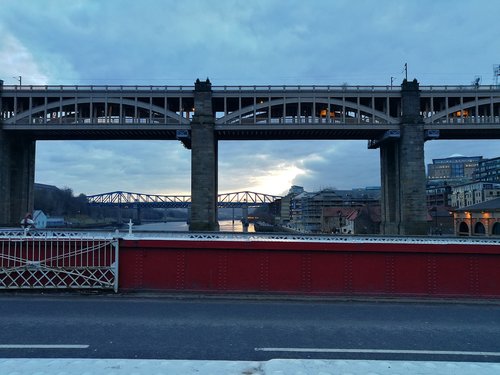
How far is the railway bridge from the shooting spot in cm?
3597

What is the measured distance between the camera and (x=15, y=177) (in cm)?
3962

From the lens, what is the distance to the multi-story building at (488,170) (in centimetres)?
14738

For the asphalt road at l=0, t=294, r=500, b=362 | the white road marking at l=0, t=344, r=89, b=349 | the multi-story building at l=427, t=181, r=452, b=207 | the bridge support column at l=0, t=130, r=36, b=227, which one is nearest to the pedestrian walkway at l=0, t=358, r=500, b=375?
the asphalt road at l=0, t=294, r=500, b=362

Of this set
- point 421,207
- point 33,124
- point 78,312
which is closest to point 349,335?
point 78,312

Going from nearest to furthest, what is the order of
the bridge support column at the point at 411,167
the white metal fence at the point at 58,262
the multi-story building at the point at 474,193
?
the white metal fence at the point at 58,262
the bridge support column at the point at 411,167
the multi-story building at the point at 474,193

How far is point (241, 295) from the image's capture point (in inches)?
365

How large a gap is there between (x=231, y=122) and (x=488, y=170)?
6429 inches

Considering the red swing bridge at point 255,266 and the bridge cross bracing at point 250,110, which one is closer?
the red swing bridge at point 255,266

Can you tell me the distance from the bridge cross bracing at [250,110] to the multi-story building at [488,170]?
13271 centimetres

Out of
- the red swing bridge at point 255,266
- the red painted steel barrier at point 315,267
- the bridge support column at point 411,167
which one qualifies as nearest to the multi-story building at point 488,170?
the bridge support column at point 411,167

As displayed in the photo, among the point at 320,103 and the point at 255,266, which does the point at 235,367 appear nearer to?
the point at 255,266

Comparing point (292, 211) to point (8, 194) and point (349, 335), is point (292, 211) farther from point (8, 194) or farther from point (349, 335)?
point (349, 335)

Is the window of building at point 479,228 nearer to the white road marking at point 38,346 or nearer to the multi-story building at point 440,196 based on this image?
the white road marking at point 38,346

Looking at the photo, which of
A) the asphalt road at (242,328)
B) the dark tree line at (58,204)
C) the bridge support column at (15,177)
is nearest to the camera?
the asphalt road at (242,328)
